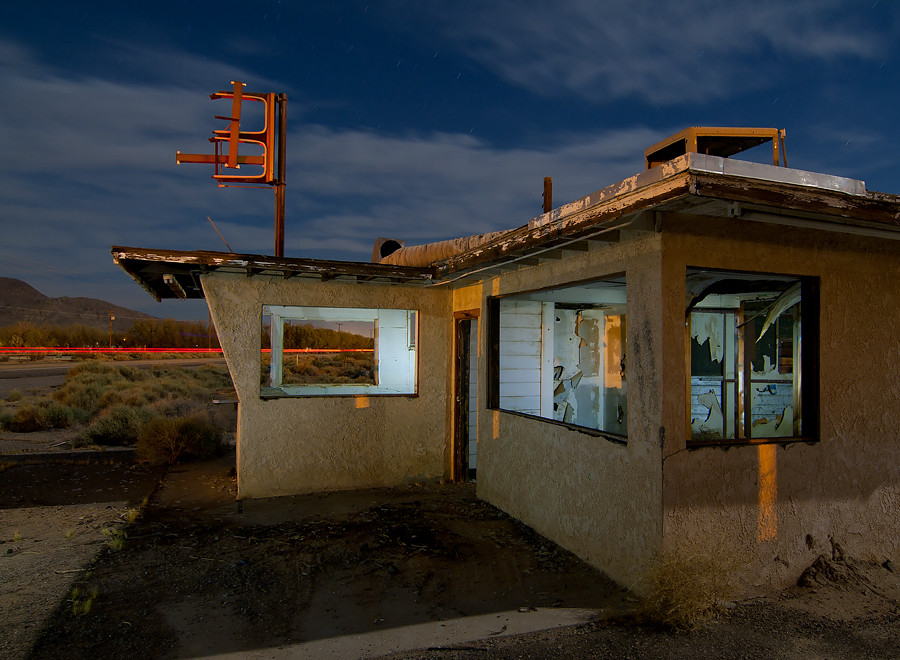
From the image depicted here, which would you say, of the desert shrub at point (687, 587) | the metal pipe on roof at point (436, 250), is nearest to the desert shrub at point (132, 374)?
the metal pipe on roof at point (436, 250)

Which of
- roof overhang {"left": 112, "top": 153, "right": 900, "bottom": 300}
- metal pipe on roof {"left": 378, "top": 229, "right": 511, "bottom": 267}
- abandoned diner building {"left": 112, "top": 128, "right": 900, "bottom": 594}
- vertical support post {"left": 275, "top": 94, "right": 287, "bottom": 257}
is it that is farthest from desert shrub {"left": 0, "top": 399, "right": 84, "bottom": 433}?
roof overhang {"left": 112, "top": 153, "right": 900, "bottom": 300}

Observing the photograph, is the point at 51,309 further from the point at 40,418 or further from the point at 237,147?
the point at 237,147

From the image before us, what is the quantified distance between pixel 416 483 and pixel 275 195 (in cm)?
485

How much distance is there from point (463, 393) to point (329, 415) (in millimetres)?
1974

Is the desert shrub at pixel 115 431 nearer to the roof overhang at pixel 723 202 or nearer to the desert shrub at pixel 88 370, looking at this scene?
the roof overhang at pixel 723 202

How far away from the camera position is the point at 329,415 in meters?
8.09

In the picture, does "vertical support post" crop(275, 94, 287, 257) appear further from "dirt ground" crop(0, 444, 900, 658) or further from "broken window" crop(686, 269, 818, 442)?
"broken window" crop(686, 269, 818, 442)

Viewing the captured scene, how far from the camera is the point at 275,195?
8.91 metres

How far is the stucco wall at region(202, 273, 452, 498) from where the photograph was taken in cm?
768

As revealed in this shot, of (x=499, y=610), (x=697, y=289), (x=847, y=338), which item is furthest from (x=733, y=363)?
(x=499, y=610)

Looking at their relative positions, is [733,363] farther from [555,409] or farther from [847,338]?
[847,338]

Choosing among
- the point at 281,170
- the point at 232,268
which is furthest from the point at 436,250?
the point at 232,268

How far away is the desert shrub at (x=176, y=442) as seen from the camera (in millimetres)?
10141

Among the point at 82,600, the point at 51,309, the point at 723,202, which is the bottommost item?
the point at 82,600
